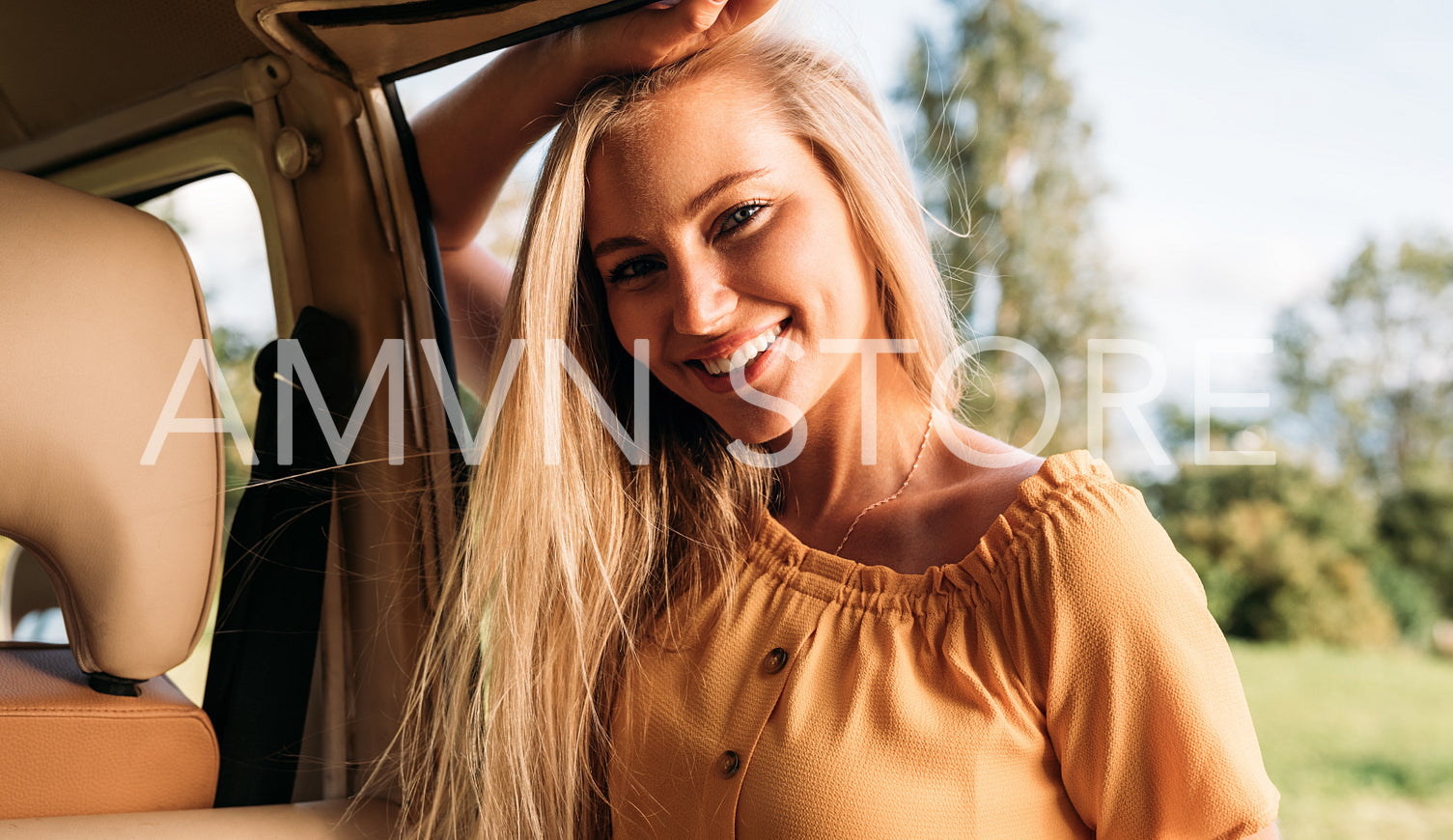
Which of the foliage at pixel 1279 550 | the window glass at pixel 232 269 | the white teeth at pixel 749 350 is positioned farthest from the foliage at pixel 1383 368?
the window glass at pixel 232 269

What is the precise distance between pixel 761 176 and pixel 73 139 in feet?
3.65

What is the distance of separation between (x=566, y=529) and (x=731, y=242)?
50cm

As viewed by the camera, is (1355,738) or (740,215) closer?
(740,215)

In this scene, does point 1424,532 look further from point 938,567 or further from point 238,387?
point 238,387

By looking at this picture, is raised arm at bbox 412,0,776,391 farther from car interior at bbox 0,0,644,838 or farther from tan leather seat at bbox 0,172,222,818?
tan leather seat at bbox 0,172,222,818

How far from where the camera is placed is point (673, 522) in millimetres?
1646

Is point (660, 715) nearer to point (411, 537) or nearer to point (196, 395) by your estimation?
point (411, 537)

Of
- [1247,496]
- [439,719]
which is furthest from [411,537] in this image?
[1247,496]

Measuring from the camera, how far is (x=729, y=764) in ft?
4.33

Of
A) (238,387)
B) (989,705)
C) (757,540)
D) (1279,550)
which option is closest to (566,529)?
(757,540)

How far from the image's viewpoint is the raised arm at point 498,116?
1304 millimetres

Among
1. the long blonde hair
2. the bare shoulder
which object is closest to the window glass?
the long blonde hair

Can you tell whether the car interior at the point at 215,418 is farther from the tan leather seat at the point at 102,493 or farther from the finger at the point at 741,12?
the finger at the point at 741,12

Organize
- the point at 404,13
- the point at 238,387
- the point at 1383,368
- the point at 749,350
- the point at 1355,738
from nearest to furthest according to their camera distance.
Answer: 1. the point at 404,13
2. the point at 749,350
3. the point at 238,387
4. the point at 1355,738
5. the point at 1383,368
